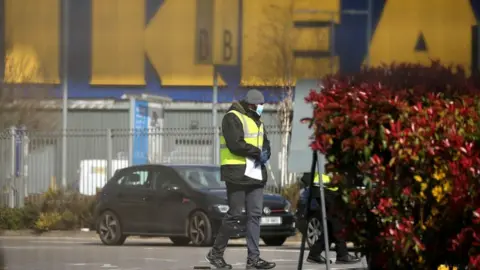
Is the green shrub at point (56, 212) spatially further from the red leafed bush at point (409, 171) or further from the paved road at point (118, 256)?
the red leafed bush at point (409, 171)

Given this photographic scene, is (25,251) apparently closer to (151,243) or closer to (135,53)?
(151,243)

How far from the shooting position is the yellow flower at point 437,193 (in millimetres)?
4984

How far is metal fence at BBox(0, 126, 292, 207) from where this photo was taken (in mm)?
3287

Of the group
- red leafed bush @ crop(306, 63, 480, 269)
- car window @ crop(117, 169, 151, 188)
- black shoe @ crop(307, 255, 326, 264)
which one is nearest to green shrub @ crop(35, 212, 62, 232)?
car window @ crop(117, 169, 151, 188)

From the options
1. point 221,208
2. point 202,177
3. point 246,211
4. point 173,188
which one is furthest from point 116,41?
point 202,177

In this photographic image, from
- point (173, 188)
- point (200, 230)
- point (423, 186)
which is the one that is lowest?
point (200, 230)

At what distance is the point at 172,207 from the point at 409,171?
30.7 ft

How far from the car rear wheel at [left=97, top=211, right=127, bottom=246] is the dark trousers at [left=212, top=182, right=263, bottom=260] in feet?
19.4

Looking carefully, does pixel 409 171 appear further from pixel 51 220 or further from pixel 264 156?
pixel 51 220

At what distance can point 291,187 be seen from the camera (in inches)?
670

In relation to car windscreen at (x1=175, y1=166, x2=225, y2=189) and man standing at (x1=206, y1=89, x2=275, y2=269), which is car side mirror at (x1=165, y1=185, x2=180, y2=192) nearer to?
car windscreen at (x1=175, y1=166, x2=225, y2=189)

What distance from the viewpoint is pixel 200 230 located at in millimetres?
13875

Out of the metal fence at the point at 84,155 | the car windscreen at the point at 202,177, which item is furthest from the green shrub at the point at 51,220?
the car windscreen at the point at 202,177

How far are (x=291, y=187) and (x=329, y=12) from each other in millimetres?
14679
